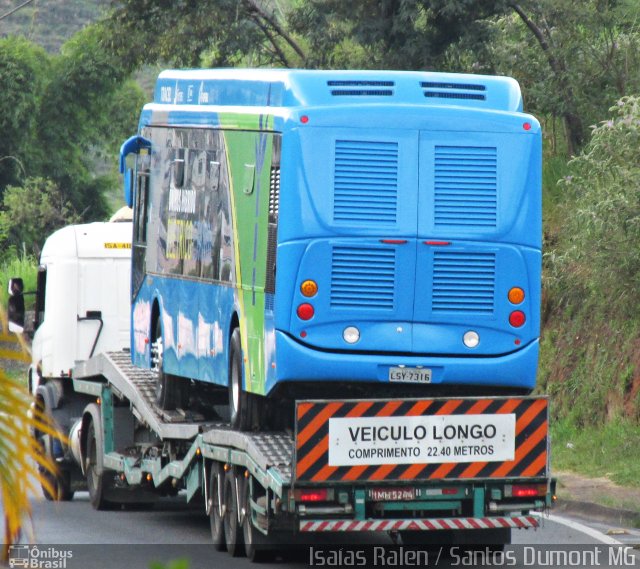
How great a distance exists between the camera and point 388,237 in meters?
12.3

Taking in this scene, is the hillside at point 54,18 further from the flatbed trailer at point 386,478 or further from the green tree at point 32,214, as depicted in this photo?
the flatbed trailer at point 386,478

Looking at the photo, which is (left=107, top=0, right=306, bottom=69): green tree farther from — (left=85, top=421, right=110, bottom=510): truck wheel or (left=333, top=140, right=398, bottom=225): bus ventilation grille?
(left=333, top=140, right=398, bottom=225): bus ventilation grille

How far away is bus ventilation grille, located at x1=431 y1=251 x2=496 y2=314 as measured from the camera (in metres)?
12.4

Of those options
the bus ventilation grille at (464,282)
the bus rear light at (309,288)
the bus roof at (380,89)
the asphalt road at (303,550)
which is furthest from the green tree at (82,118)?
the bus rear light at (309,288)

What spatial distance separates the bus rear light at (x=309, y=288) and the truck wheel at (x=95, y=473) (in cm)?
566

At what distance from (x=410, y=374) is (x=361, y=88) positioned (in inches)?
85.2

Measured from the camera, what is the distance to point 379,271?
1225 cm

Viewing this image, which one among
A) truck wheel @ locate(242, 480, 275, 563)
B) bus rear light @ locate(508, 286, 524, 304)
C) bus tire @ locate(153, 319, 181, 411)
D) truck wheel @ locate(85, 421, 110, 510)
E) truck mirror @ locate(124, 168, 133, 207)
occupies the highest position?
truck mirror @ locate(124, 168, 133, 207)

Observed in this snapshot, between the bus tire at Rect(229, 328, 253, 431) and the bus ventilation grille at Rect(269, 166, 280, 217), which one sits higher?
the bus ventilation grille at Rect(269, 166, 280, 217)

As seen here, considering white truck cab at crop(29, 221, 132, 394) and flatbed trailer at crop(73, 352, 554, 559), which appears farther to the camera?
white truck cab at crop(29, 221, 132, 394)

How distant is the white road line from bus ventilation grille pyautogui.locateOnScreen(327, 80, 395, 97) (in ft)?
14.1

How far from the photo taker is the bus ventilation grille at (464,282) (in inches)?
487

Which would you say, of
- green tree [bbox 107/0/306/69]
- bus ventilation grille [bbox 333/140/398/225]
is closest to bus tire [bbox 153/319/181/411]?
bus ventilation grille [bbox 333/140/398/225]

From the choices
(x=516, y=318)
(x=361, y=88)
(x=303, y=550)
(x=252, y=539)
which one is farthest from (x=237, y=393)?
(x=361, y=88)
